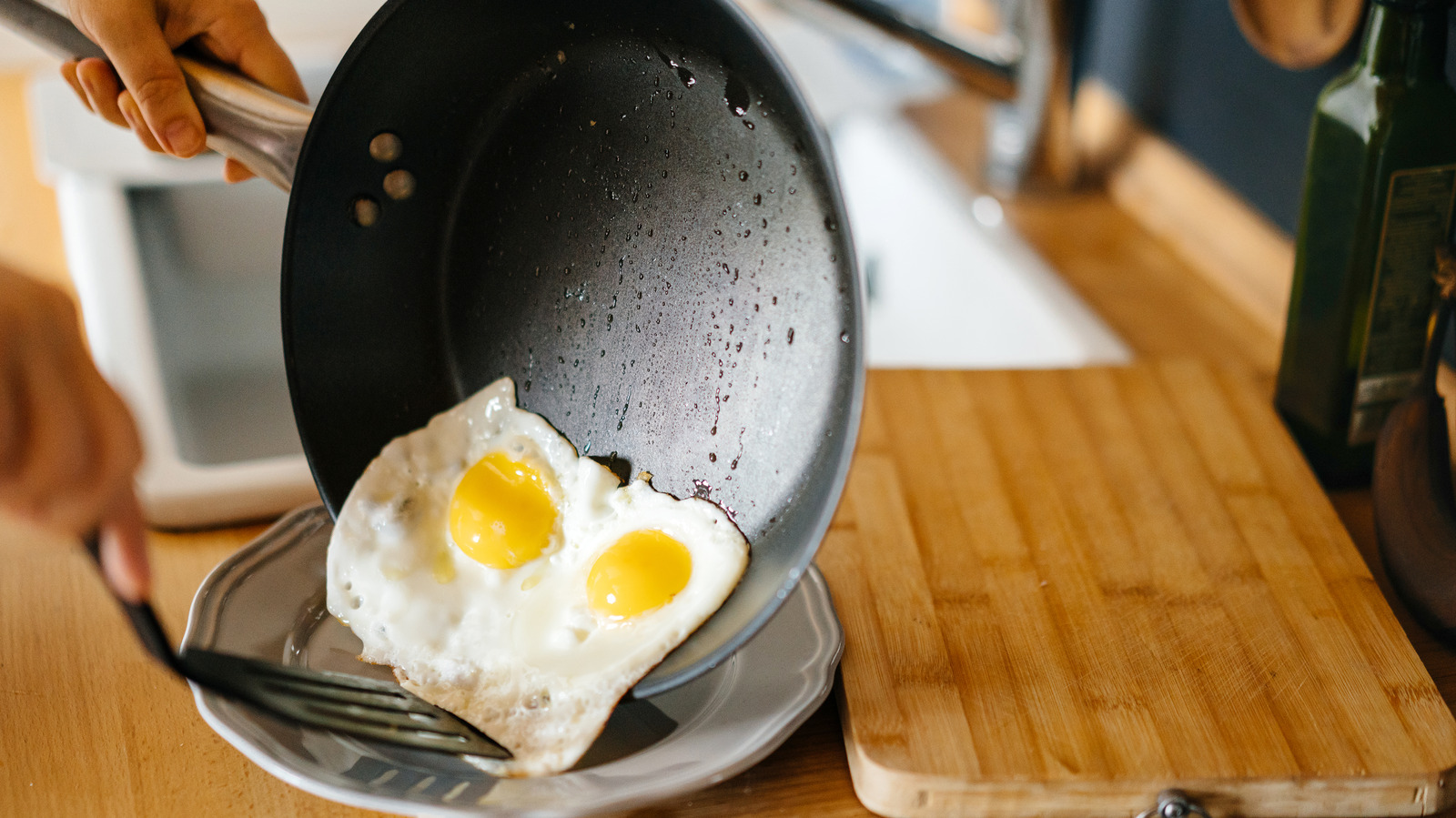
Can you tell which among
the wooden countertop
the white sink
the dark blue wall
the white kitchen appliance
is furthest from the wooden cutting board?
the white kitchen appliance

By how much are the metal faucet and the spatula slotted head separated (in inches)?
30.2

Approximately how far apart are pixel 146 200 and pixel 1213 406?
106cm

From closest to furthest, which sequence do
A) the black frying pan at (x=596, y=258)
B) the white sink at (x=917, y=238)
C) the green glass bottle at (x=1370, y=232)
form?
the black frying pan at (x=596, y=258) < the green glass bottle at (x=1370, y=232) < the white sink at (x=917, y=238)

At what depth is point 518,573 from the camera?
613 millimetres

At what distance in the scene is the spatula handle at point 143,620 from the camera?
431mm

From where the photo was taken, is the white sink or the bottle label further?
the white sink

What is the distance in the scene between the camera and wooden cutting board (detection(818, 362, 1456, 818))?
1.82 ft

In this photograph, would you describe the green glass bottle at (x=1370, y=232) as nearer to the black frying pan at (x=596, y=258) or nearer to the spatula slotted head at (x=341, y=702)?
the black frying pan at (x=596, y=258)

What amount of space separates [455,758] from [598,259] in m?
0.28

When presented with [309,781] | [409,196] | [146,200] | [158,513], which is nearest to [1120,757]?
[309,781]

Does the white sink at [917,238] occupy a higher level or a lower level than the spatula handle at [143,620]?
lower

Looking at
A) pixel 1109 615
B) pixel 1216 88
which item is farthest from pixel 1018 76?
pixel 1109 615

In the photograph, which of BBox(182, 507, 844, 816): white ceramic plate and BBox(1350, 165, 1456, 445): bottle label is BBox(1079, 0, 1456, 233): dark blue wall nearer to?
BBox(1350, 165, 1456, 445): bottle label

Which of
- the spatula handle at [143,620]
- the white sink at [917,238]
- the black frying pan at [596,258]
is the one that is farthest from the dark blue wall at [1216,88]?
the spatula handle at [143,620]
